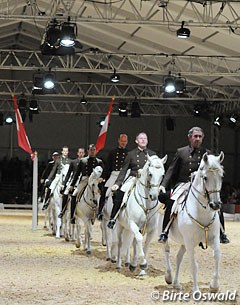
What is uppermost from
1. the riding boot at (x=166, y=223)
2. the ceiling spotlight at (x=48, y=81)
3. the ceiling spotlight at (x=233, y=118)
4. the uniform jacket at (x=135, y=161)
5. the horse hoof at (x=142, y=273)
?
the ceiling spotlight at (x=48, y=81)

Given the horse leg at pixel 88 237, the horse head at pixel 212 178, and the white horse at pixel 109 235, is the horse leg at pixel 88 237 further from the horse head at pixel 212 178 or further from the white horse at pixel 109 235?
the horse head at pixel 212 178

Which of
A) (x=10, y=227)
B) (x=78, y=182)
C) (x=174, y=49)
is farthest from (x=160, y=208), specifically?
(x=174, y=49)

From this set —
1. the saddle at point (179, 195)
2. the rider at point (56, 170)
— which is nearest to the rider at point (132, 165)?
the saddle at point (179, 195)

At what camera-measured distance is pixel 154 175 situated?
33.5 feet

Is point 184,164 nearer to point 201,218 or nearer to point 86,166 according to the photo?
point 201,218

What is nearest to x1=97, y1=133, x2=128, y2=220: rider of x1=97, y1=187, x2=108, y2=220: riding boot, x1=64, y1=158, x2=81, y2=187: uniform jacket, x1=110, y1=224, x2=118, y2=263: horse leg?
x1=97, y1=187, x2=108, y2=220: riding boot

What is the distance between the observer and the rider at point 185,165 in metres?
9.25

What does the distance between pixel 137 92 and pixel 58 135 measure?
513cm

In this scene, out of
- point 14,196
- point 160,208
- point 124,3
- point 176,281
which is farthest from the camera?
point 14,196

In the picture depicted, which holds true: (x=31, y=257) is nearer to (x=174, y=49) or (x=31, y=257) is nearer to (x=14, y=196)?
(x=174, y=49)

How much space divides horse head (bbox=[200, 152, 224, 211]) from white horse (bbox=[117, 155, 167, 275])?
6.25 ft

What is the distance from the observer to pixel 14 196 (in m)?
39.1

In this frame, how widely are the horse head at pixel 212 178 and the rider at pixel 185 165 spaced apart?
907 millimetres

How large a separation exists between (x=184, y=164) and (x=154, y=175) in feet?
2.94
